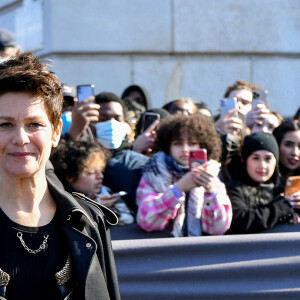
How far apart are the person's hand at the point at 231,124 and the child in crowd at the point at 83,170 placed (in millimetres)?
1169

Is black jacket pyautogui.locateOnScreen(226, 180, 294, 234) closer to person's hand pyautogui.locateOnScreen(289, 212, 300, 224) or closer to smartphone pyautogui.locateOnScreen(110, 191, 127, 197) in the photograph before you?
person's hand pyautogui.locateOnScreen(289, 212, 300, 224)

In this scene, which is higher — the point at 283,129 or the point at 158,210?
the point at 283,129

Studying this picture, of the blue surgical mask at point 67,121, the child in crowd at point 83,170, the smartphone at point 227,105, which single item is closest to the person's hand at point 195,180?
the child in crowd at point 83,170

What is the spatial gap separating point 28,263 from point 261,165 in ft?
9.41

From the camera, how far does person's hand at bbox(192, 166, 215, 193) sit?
15.3ft

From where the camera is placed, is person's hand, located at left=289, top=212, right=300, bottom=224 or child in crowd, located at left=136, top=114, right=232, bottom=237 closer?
child in crowd, located at left=136, top=114, right=232, bottom=237

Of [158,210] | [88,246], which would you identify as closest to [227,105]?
[158,210]

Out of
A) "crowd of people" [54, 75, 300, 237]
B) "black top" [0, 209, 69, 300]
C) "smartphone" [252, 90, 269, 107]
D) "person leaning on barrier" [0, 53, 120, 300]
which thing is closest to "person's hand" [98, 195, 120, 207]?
"crowd of people" [54, 75, 300, 237]

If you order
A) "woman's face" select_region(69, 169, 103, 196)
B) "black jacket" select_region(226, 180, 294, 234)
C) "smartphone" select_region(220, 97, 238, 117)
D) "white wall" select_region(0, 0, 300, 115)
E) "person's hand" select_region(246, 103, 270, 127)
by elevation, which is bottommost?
"black jacket" select_region(226, 180, 294, 234)

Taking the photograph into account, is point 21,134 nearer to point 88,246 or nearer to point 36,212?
point 36,212

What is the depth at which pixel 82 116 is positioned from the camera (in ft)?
17.5

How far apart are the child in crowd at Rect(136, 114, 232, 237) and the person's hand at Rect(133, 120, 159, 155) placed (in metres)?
0.56

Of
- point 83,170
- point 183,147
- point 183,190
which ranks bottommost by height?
point 183,190

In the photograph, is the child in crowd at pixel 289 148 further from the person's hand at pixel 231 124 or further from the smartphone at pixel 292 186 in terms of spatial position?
the smartphone at pixel 292 186
